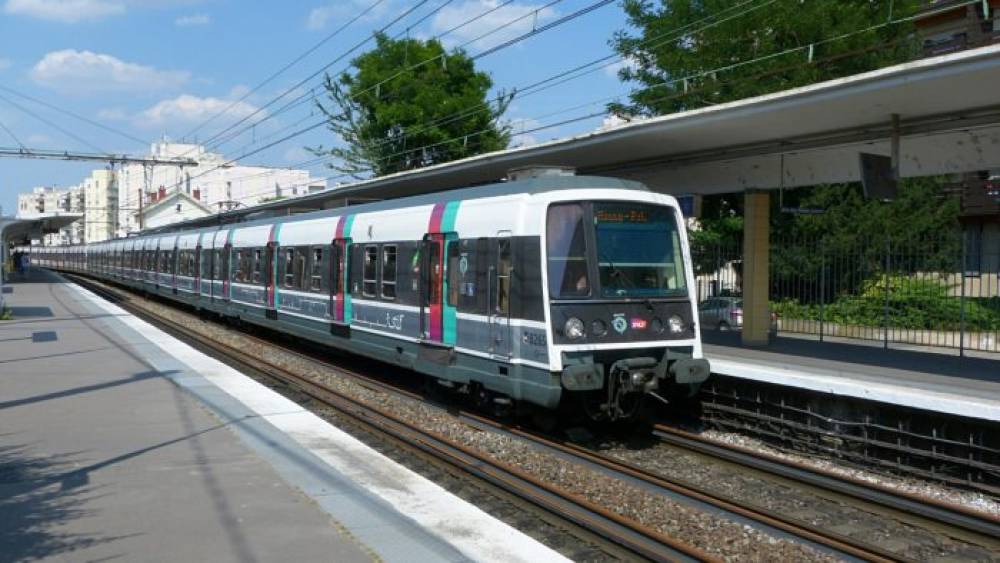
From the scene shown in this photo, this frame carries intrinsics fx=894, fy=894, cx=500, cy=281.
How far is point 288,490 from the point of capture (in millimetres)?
7562

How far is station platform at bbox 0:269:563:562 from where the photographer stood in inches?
243

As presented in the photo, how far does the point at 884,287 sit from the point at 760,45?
55.0 feet

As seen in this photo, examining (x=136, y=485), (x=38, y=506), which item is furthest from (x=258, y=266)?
(x=38, y=506)

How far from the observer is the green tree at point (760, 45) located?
28.4 meters

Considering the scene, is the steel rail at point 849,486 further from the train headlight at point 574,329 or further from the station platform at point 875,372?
the train headlight at point 574,329

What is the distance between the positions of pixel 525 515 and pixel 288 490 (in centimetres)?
206

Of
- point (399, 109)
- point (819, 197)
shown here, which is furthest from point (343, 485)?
point (399, 109)

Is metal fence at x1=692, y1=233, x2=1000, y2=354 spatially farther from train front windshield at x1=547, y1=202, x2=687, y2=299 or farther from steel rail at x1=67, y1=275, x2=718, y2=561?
steel rail at x1=67, y1=275, x2=718, y2=561

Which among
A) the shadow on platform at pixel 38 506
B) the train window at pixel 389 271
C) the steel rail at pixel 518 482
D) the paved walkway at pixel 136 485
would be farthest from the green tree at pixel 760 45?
the shadow on platform at pixel 38 506

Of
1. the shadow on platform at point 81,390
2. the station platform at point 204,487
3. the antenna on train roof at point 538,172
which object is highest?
the antenna on train roof at point 538,172

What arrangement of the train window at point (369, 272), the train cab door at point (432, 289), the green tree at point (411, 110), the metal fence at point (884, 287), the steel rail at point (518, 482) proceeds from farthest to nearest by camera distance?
the green tree at point (411, 110), the train window at point (369, 272), the metal fence at point (884, 287), the train cab door at point (432, 289), the steel rail at point (518, 482)

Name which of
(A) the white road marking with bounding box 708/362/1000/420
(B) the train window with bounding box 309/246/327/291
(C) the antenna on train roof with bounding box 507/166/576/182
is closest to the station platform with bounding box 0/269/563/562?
(B) the train window with bounding box 309/246/327/291

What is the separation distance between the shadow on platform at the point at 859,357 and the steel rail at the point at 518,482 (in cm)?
519

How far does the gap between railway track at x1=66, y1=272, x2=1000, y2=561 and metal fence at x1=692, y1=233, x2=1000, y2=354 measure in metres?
4.57
